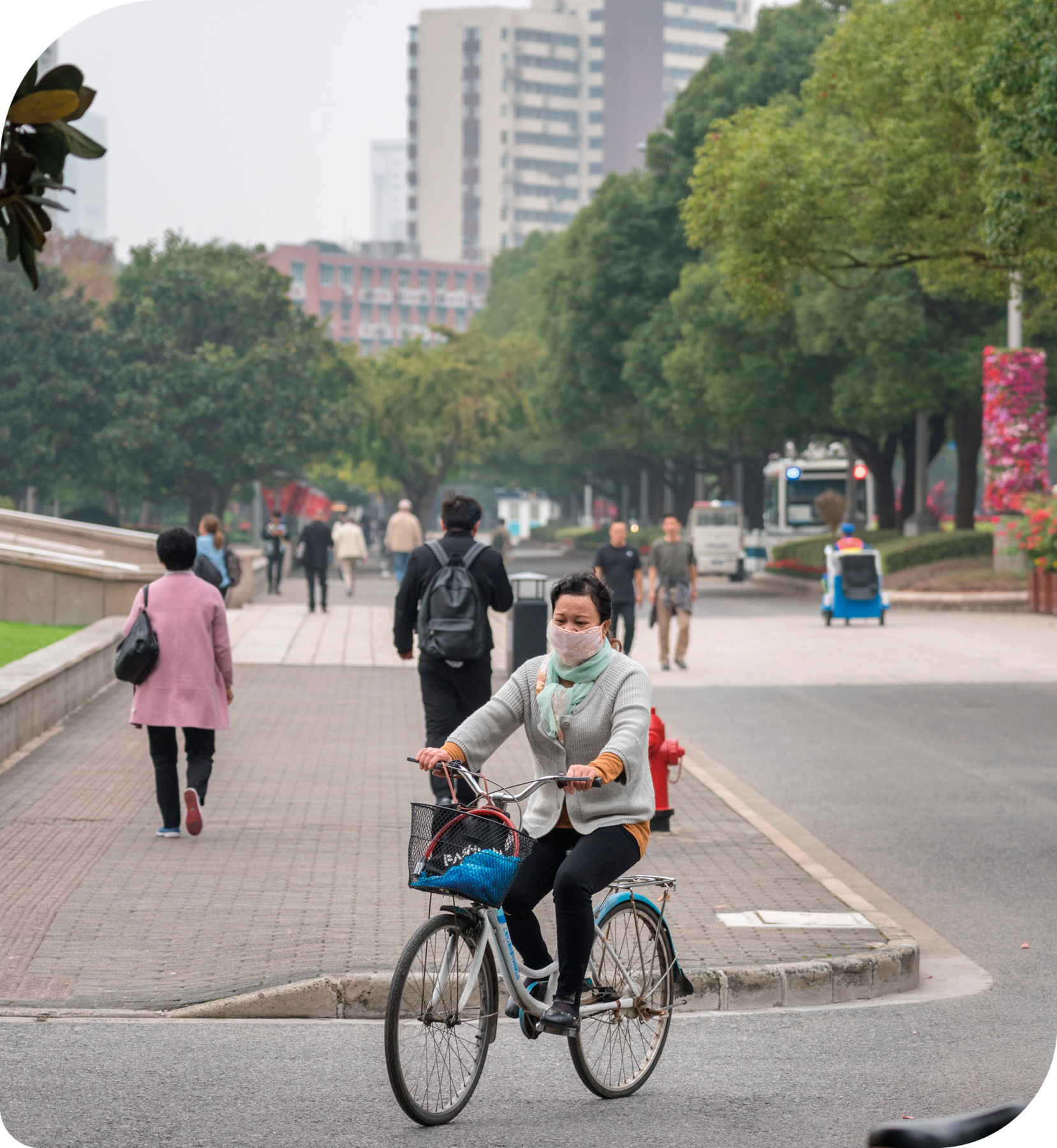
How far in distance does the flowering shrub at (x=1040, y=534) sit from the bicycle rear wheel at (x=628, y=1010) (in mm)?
23012

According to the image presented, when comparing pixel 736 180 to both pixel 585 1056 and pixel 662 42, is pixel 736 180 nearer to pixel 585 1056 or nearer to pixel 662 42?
pixel 585 1056

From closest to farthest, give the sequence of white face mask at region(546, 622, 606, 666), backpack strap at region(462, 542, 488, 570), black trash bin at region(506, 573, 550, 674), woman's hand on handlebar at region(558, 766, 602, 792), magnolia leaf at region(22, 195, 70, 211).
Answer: magnolia leaf at region(22, 195, 70, 211)
woman's hand on handlebar at region(558, 766, 602, 792)
white face mask at region(546, 622, 606, 666)
backpack strap at region(462, 542, 488, 570)
black trash bin at region(506, 573, 550, 674)

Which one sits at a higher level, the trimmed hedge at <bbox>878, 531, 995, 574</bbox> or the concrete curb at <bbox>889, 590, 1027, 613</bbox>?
the trimmed hedge at <bbox>878, 531, 995, 574</bbox>

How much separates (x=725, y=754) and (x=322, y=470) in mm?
83285

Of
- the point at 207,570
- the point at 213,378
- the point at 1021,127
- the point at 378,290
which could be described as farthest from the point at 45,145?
the point at 378,290

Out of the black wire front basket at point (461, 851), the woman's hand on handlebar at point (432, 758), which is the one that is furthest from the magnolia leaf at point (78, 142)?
the woman's hand on handlebar at point (432, 758)

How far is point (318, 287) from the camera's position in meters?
167

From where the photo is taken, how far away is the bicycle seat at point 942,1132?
6.59 ft

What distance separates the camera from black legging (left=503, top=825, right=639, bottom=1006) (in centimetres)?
477

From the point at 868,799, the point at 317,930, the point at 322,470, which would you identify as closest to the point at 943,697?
the point at 868,799

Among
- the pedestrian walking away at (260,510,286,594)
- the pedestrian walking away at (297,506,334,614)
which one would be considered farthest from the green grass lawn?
the pedestrian walking away at (260,510,286,594)

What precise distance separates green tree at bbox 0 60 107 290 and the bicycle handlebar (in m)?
2.19

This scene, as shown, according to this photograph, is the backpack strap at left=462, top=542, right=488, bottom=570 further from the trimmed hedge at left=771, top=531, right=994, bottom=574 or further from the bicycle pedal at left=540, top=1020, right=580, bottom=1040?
the trimmed hedge at left=771, top=531, right=994, bottom=574

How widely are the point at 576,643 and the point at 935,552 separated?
3144 cm
